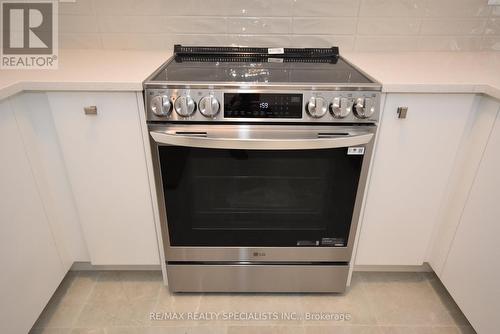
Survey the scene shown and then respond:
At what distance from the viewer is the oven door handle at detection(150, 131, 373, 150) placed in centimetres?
102

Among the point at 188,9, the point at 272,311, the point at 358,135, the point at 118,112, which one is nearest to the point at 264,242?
the point at 272,311

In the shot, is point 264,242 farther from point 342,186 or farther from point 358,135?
point 358,135

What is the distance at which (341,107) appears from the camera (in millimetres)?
1028

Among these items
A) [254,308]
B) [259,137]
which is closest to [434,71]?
[259,137]

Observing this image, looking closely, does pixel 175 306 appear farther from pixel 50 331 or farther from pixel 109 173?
pixel 109 173

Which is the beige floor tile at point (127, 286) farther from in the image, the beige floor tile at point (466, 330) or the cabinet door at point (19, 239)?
the beige floor tile at point (466, 330)

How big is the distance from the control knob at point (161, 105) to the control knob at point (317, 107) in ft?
1.49

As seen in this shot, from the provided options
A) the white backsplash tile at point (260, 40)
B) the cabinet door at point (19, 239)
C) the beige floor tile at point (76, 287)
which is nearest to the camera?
the cabinet door at point (19, 239)

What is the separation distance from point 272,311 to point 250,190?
0.57 meters

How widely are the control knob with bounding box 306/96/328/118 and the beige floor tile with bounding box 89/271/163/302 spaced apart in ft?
3.44

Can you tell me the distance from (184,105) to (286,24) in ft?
2.54

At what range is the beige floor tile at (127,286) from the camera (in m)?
1.41

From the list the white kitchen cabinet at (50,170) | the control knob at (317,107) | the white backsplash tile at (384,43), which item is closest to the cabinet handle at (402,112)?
the control knob at (317,107)

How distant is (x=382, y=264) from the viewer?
1408mm
